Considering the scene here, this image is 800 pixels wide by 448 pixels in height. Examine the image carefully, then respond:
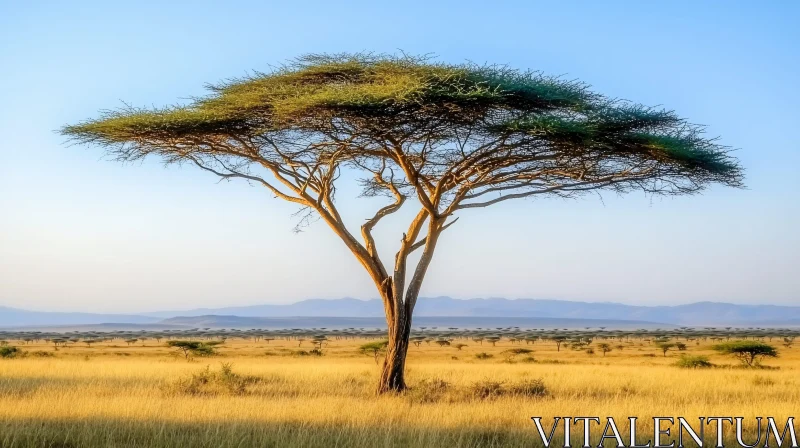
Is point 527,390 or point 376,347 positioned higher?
point 527,390

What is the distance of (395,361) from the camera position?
1566 centimetres

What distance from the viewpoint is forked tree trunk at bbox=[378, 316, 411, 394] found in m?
15.6

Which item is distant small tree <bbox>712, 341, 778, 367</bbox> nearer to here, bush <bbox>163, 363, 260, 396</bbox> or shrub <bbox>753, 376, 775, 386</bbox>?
shrub <bbox>753, 376, 775, 386</bbox>

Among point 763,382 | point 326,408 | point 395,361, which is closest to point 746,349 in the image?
point 763,382

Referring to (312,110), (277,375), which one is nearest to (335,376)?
(277,375)

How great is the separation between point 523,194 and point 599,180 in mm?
1389

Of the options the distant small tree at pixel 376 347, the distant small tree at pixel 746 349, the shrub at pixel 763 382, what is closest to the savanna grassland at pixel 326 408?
the shrub at pixel 763 382

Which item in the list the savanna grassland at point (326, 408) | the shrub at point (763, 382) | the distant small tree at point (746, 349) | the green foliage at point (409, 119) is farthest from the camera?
the distant small tree at point (746, 349)

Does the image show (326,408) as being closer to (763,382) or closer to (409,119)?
(409,119)

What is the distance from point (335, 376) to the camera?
21484mm

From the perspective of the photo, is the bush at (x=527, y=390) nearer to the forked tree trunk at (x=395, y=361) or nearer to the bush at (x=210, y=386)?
the forked tree trunk at (x=395, y=361)

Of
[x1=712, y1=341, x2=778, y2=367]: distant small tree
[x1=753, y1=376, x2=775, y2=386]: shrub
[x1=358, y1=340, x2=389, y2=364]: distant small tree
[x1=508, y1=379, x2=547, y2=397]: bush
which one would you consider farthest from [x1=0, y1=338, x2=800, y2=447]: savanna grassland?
[x1=358, y1=340, x2=389, y2=364]: distant small tree

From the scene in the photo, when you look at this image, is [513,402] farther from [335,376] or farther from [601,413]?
[335,376]

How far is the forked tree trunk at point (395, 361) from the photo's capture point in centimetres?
1561
